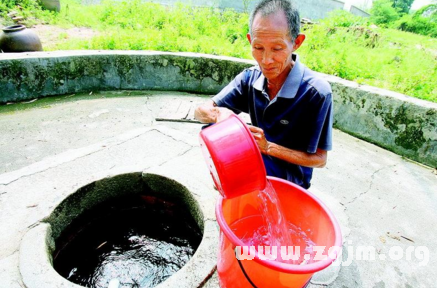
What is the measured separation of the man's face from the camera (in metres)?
1.51

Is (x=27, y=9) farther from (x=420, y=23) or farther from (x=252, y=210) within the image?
(x=420, y=23)

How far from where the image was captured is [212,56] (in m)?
4.73

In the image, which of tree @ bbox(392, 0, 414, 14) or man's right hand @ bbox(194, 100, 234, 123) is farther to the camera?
tree @ bbox(392, 0, 414, 14)

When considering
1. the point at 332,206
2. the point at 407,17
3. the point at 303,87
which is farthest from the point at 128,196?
the point at 407,17

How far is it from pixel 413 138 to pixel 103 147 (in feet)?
12.6

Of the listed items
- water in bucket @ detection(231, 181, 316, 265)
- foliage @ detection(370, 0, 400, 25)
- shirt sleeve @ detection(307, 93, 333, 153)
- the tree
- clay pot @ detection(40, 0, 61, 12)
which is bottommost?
water in bucket @ detection(231, 181, 316, 265)

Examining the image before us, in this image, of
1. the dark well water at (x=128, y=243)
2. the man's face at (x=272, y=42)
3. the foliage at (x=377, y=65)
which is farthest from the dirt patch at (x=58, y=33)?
the man's face at (x=272, y=42)

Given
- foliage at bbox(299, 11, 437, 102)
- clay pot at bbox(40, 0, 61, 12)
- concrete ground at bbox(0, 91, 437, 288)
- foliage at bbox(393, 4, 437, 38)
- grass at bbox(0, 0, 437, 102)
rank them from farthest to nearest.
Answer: foliage at bbox(393, 4, 437, 38)
clay pot at bbox(40, 0, 61, 12)
grass at bbox(0, 0, 437, 102)
foliage at bbox(299, 11, 437, 102)
concrete ground at bbox(0, 91, 437, 288)

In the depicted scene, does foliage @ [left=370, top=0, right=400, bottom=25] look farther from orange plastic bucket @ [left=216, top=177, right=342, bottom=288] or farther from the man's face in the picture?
orange plastic bucket @ [left=216, top=177, right=342, bottom=288]

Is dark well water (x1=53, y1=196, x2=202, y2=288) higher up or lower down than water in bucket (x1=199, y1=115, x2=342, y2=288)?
lower down

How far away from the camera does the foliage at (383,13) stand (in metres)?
25.0

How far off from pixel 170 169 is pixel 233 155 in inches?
55.8

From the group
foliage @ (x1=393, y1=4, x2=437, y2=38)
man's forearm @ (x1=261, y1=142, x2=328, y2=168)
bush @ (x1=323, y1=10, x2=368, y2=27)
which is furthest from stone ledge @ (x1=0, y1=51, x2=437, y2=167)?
foliage @ (x1=393, y1=4, x2=437, y2=38)

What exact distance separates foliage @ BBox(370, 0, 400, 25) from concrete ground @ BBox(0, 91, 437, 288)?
27458 millimetres
